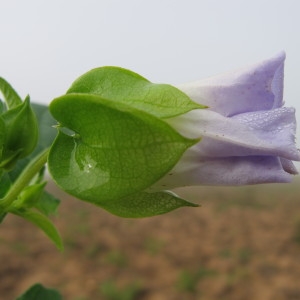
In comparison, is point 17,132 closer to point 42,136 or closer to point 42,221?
point 42,221

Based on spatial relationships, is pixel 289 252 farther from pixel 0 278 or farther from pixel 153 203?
pixel 153 203

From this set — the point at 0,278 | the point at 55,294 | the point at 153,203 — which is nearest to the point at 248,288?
the point at 0,278

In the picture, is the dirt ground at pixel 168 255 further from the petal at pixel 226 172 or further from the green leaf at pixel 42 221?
the petal at pixel 226 172

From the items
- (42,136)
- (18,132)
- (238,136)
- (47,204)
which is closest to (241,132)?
(238,136)

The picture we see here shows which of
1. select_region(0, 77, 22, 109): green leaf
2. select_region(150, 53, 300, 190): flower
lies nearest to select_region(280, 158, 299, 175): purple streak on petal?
select_region(150, 53, 300, 190): flower

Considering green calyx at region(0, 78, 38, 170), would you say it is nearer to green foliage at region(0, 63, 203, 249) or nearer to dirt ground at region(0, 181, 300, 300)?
green foliage at region(0, 63, 203, 249)
